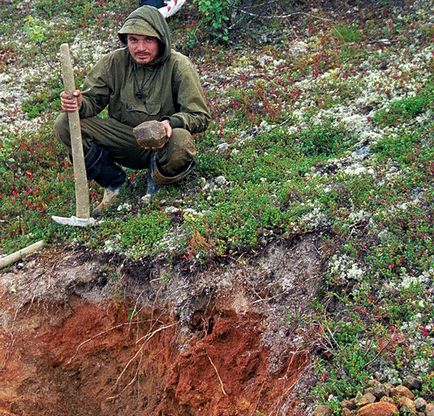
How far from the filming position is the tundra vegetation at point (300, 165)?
207 inches

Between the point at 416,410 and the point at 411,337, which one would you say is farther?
the point at 411,337

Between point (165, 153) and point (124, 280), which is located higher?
point (165, 153)

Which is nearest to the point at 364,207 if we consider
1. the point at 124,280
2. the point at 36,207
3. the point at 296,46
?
the point at 124,280

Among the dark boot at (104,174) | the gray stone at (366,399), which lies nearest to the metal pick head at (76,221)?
the dark boot at (104,174)

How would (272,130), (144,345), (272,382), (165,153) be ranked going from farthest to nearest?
1. (272,130)
2. (165,153)
3. (144,345)
4. (272,382)

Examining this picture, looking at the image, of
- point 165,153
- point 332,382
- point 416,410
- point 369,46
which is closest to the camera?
point 416,410

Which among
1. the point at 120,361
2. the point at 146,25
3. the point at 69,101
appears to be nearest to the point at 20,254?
the point at 120,361

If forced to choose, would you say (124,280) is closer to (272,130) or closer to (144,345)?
(144,345)

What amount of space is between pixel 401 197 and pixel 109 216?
318cm

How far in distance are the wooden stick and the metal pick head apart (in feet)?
0.99

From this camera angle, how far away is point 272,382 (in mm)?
5242

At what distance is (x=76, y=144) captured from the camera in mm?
6758

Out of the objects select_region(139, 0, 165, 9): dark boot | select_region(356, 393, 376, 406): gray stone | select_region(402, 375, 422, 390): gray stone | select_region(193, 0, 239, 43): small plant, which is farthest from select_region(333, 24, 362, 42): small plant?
select_region(356, 393, 376, 406): gray stone

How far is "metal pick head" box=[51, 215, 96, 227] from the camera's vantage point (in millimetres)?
7051
